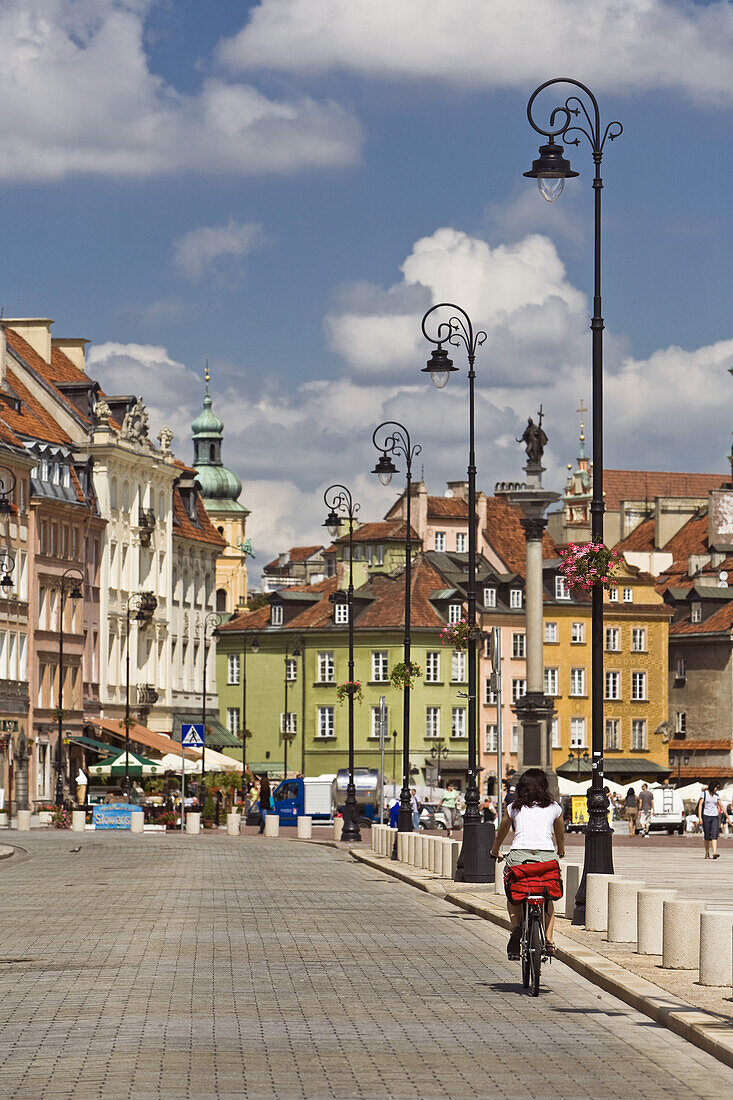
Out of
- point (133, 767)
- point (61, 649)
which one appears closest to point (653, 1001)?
point (133, 767)

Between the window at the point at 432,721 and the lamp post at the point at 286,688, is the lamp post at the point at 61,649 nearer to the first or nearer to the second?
the lamp post at the point at 286,688

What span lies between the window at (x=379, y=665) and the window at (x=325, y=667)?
2521 mm

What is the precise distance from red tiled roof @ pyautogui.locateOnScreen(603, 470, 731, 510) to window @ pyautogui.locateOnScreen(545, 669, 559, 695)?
1615 inches

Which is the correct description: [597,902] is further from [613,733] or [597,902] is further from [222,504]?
[222,504]

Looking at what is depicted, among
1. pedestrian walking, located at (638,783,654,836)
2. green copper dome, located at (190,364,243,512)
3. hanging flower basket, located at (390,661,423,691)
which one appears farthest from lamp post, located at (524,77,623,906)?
green copper dome, located at (190,364,243,512)

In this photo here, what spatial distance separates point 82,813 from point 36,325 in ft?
122

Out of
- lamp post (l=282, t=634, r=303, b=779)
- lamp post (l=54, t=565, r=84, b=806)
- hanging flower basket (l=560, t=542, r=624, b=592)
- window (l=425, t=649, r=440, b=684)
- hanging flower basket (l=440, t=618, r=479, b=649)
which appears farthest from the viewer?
window (l=425, t=649, r=440, b=684)

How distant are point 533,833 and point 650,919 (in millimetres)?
Answer: 2237

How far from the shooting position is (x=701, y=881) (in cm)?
3512

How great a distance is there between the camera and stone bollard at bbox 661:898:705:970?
17.6 metres

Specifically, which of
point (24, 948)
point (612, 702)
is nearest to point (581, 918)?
point (24, 948)

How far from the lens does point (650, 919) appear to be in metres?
19.3

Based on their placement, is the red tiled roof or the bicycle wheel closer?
the bicycle wheel

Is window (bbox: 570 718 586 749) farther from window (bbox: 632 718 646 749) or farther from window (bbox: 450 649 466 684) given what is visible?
window (bbox: 450 649 466 684)
